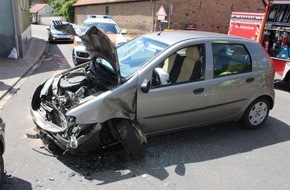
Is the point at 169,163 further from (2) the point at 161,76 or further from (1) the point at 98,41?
(1) the point at 98,41

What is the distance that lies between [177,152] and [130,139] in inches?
36.8

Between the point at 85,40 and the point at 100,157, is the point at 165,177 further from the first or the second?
the point at 85,40

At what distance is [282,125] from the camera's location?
238 inches

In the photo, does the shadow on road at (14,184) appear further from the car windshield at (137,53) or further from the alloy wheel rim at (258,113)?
the alloy wheel rim at (258,113)

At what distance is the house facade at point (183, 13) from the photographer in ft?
89.8

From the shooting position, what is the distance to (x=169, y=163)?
14.2 feet

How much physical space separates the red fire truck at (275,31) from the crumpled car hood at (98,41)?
657 centimetres

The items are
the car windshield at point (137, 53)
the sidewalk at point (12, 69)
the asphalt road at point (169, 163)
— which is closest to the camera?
the asphalt road at point (169, 163)

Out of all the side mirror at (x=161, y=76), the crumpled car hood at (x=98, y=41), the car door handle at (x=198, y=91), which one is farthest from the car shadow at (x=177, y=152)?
the crumpled car hood at (x=98, y=41)

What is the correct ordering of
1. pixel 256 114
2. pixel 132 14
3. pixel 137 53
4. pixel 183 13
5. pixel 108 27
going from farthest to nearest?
pixel 132 14
pixel 183 13
pixel 108 27
pixel 256 114
pixel 137 53

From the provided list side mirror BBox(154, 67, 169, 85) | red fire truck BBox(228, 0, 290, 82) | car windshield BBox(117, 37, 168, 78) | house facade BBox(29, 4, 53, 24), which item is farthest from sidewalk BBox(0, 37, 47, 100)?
house facade BBox(29, 4, 53, 24)

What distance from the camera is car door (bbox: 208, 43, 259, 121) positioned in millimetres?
4883

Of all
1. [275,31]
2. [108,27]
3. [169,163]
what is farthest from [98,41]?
[108,27]

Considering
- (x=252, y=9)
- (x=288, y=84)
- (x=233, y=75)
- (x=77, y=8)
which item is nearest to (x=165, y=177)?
(x=233, y=75)
